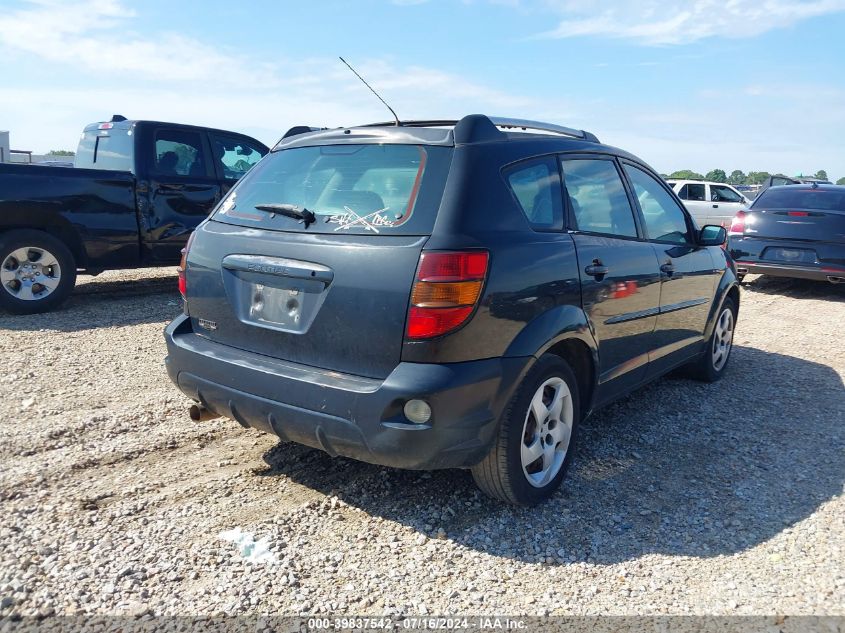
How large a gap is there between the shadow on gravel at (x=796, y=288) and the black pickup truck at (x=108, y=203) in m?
7.94

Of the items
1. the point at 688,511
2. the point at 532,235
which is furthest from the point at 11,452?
the point at 688,511

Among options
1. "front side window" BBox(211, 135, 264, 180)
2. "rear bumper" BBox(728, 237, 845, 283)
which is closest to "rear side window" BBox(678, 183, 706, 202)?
"rear bumper" BBox(728, 237, 845, 283)

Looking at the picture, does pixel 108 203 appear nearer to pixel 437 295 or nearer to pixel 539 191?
pixel 539 191

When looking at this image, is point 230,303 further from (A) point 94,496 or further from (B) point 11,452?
(B) point 11,452

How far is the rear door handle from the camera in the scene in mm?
3450

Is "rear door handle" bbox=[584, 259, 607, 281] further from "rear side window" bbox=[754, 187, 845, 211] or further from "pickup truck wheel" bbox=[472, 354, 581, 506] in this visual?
"rear side window" bbox=[754, 187, 845, 211]

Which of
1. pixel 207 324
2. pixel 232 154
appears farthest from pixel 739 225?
pixel 207 324

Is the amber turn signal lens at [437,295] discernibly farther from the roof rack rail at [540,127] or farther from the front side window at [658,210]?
the front side window at [658,210]

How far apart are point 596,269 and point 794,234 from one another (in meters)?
7.28

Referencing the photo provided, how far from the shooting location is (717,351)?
5473 mm

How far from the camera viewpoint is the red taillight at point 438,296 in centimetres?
270

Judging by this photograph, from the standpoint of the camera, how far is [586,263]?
344cm

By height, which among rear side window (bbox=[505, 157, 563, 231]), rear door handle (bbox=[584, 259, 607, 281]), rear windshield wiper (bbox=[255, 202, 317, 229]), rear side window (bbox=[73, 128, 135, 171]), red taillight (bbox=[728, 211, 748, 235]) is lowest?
red taillight (bbox=[728, 211, 748, 235])

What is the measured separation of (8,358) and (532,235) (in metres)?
4.46
